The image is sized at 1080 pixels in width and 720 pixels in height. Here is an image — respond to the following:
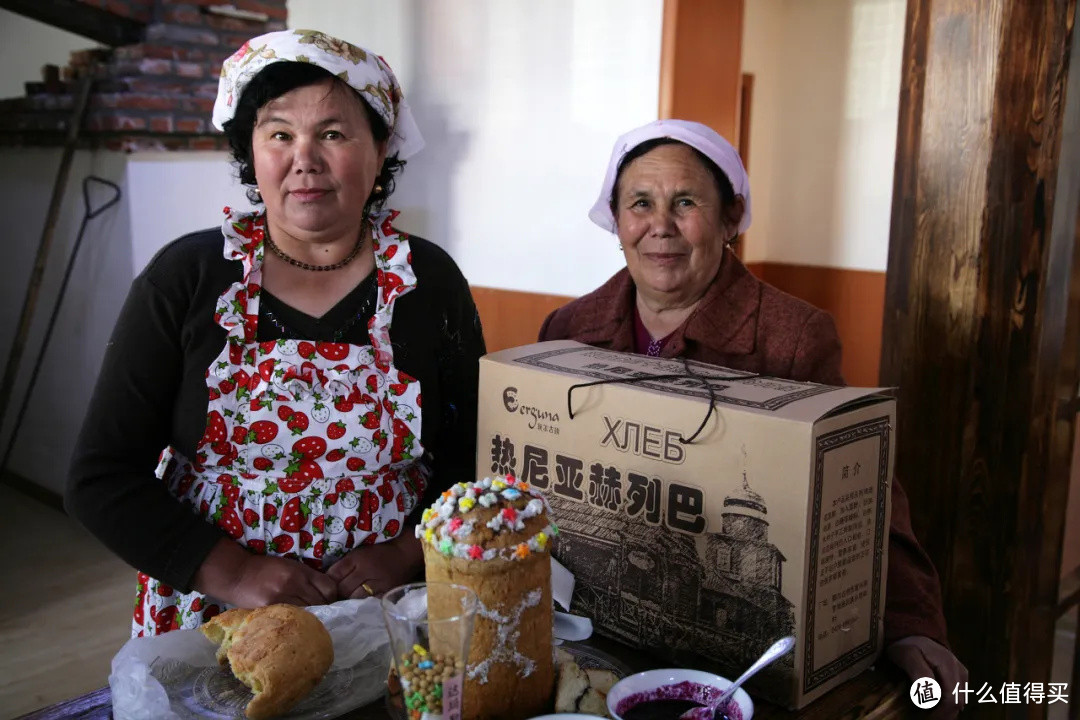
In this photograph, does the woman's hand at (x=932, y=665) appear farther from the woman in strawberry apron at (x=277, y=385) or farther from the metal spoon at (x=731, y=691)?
the woman in strawberry apron at (x=277, y=385)

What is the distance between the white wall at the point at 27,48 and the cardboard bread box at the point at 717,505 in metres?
5.80

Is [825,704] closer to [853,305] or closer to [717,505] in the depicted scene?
[717,505]

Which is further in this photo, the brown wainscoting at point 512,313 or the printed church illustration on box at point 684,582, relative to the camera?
the brown wainscoting at point 512,313

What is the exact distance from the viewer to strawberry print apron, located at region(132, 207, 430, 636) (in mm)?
1446

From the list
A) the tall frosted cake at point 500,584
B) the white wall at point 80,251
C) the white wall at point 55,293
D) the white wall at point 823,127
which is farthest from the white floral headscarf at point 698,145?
the white wall at point 823,127

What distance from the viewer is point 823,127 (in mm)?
5531

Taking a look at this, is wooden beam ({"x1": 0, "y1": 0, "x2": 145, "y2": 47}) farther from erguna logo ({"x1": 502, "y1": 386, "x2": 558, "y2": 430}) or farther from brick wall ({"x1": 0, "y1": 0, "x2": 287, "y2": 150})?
erguna logo ({"x1": 502, "y1": 386, "x2": 558, "y2": 430})

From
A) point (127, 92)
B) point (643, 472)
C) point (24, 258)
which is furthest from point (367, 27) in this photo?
point (643, 472)

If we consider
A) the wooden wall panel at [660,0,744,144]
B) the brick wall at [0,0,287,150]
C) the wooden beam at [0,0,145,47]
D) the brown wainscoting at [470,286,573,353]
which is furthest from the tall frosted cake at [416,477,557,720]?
the wooden beam at [0,0,145,47]

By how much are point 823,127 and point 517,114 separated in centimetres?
265

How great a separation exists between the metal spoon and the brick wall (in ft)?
13.7

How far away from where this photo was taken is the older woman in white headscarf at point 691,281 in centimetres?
163

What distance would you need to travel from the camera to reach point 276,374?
1.45 meters

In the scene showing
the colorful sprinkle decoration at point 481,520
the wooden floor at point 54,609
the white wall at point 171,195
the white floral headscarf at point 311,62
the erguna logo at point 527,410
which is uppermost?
the white floral headscarf at point 311,62
